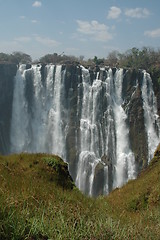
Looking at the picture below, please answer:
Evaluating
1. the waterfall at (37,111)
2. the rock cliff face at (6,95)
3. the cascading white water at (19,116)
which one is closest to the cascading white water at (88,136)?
the waterfall at (37,111)

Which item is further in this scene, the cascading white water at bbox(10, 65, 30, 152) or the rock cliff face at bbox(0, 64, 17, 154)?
the rock cliff face at bbox(0, 64, 17, 154)

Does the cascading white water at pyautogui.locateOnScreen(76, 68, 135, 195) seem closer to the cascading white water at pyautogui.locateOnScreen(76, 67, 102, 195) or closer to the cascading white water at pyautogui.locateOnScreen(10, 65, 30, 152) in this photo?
the cascading white water at pyautogui.locateOnScreen(76, 67, 102, 195)

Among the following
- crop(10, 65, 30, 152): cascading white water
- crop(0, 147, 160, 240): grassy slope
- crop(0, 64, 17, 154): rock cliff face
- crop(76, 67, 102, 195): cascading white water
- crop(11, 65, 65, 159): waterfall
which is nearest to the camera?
crop(0, 147, 160, 240): grassy slope

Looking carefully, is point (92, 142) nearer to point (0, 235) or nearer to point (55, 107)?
point (55, 107)

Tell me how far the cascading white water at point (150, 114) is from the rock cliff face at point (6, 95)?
26350 millimetres

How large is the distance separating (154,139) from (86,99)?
14.9 metres

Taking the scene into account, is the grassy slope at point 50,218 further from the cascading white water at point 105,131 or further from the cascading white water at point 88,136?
the cascading white water at point 105,131

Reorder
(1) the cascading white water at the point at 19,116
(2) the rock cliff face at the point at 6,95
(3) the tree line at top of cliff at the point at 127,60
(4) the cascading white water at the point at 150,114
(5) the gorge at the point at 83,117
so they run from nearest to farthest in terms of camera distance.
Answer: (5) the gorge at the point at 83,117
(4) the cascading white water at the point at 150,114
(1) the cascading white water at the point at 19,116
(2) the rock cliff face at the point at 6,95
(3) the tree line at top of cliff at the point at 127,60

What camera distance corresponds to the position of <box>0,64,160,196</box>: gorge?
4946 centimetres

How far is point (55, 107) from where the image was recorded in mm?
56812

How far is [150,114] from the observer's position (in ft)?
172

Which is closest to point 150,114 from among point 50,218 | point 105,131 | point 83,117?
point 105,131

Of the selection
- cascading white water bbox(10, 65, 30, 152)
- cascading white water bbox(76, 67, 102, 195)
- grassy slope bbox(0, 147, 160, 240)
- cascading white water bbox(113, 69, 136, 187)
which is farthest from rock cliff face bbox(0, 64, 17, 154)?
grassy slope bbox(0, 147, 160, 240)

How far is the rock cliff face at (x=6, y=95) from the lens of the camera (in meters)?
56.5
